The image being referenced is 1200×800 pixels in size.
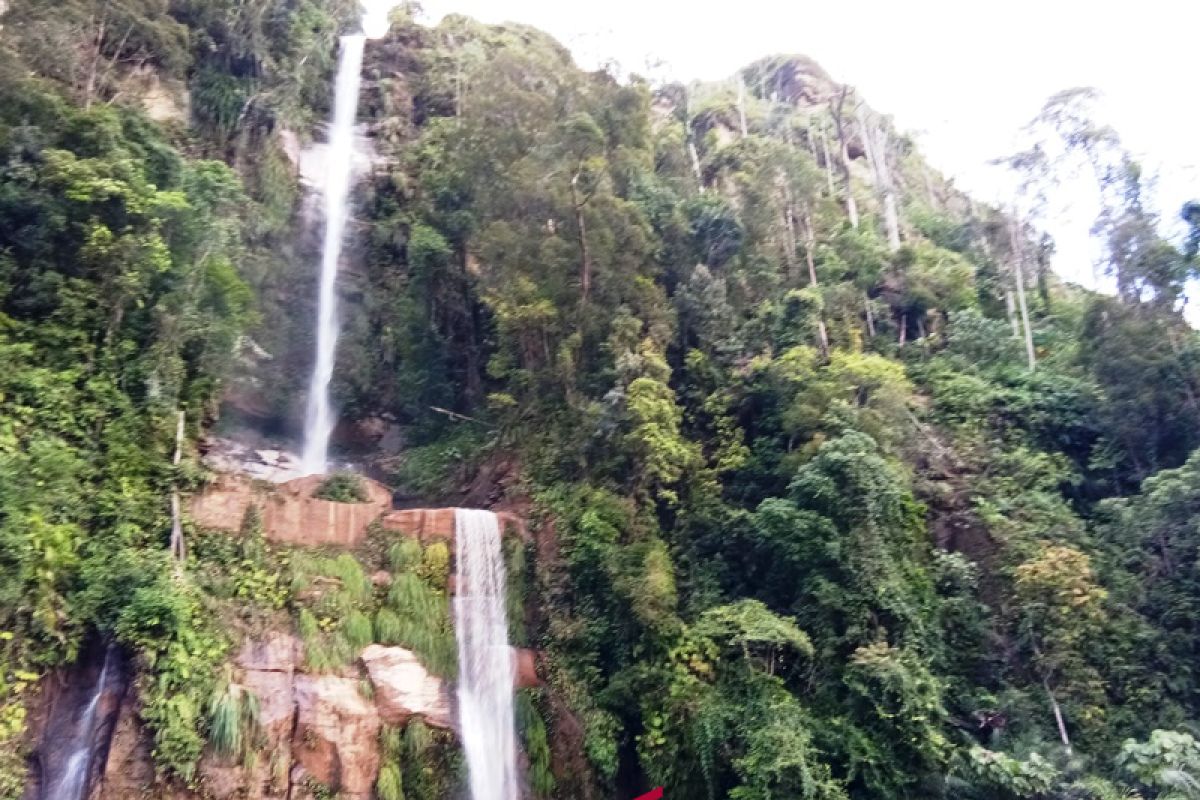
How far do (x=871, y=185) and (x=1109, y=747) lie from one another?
24750 mm

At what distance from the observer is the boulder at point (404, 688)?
12.9m

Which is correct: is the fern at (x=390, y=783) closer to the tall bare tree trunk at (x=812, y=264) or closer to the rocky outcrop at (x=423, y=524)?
the rocky outcrop at (x=423, y=524)

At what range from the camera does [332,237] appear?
23.0 metres

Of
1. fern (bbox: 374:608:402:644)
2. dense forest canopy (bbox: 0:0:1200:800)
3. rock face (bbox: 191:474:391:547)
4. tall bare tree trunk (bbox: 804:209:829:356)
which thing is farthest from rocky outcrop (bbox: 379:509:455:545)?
tall bare tree trunk (bbox: 804:209:829:356)

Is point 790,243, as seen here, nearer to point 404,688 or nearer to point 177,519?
point 404,688

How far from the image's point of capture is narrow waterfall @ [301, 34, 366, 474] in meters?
20.2

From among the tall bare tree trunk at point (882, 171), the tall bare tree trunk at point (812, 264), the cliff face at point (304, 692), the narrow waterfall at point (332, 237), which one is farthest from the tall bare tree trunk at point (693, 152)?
the cliff face at point (304, 692)

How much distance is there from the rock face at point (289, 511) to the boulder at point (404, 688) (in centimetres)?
224

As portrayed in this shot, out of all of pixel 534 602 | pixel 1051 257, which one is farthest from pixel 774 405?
pixel 1051 257

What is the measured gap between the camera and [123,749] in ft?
36.1

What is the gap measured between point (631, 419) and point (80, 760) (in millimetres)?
9490

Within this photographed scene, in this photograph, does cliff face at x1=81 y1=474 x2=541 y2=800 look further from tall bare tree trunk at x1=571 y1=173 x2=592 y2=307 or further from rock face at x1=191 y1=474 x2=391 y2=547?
tall bare tree trunk at x1=571 y1=173 x2=592 y2=307

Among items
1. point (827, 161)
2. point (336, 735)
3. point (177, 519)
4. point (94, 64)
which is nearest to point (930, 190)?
point (827, 161)

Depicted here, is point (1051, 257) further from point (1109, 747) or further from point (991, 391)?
point (1109, 747)
